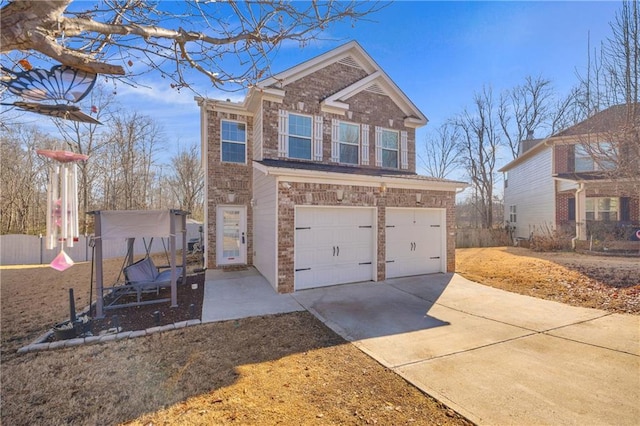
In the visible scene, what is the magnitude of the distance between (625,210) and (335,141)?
1727 cm

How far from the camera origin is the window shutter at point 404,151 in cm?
1150

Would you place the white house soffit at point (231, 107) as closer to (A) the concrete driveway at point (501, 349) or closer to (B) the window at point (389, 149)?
(B) the window at point (389, 149)

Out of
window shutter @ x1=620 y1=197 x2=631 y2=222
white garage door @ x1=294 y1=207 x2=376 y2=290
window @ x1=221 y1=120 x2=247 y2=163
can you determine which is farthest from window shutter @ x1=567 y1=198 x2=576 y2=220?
window @ x1=221 y1=120 x2=247 y2=163

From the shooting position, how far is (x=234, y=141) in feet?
34.5

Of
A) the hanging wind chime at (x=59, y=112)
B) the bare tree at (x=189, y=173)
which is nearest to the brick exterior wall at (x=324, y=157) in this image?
the hanging wind chime at (x=59, y=112)

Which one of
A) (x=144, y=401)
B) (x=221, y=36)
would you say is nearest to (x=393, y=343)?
(x=144, y=401)

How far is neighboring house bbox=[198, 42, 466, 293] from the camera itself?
299 inches

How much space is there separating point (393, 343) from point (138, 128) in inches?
937

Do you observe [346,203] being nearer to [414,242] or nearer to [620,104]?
[414,242]

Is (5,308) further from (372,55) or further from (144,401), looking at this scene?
(372,55)

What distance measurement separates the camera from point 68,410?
2.93 metres

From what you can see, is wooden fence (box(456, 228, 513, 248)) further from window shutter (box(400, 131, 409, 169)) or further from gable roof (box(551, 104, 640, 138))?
gable roof (box(551, 104, 640, 138))

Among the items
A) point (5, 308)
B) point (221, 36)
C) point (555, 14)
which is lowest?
point (5, 308)

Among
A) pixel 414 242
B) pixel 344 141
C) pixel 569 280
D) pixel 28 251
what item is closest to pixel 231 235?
pixel 344 141
